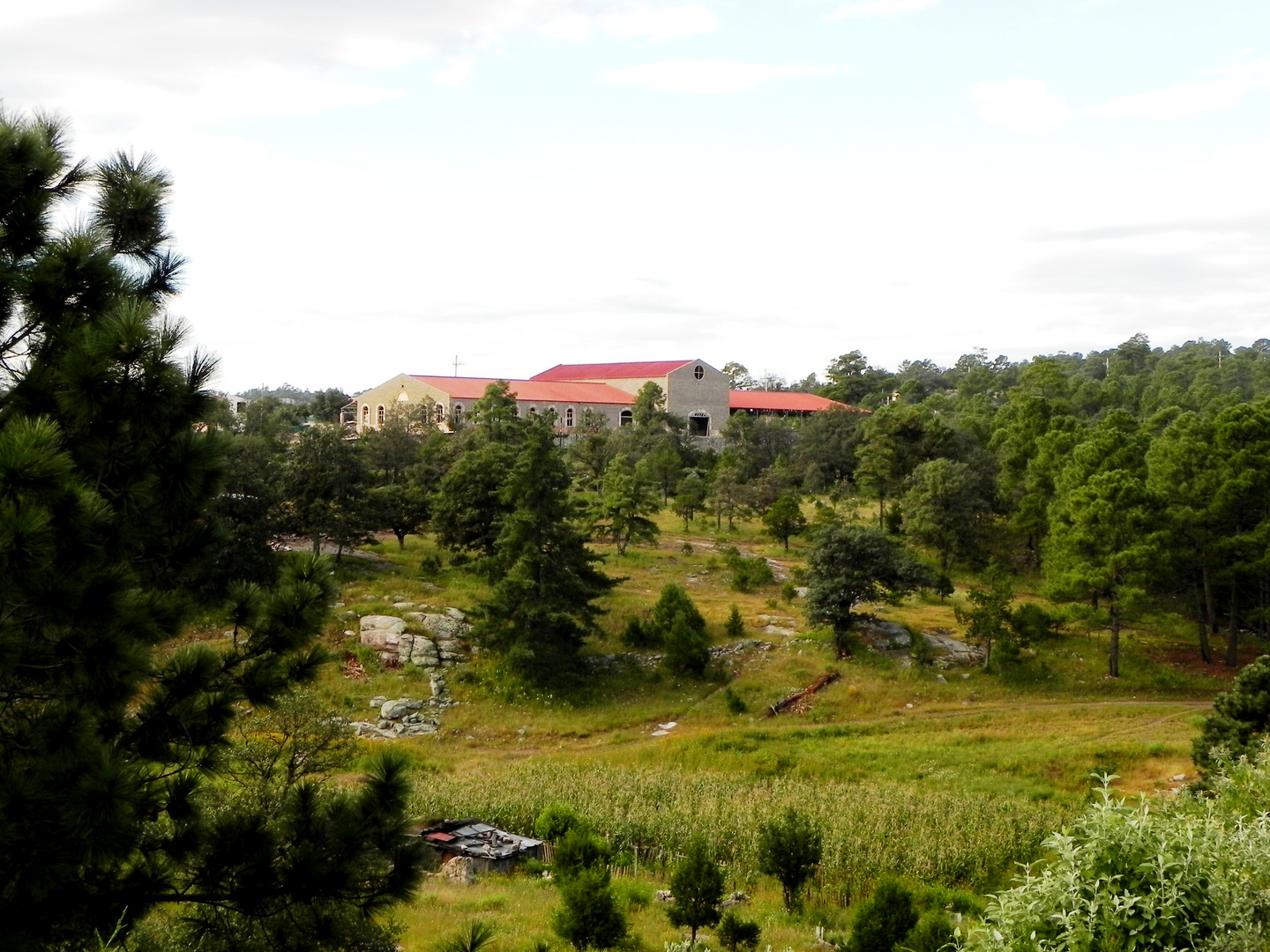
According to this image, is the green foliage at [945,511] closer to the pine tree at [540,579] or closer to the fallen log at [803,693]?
the fallen log at [803,693]

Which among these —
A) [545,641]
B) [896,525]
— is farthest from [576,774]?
[896,525]

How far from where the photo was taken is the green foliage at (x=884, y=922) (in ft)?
30.4

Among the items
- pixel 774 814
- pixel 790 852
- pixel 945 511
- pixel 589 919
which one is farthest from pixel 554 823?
pixel 945 511

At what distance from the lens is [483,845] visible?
1445 centimetres

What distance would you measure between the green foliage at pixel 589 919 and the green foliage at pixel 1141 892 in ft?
18.2

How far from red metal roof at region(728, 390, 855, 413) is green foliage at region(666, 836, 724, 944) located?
68300mm

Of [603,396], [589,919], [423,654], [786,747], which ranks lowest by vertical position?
[786,747]

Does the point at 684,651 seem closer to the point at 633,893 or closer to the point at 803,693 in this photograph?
the point at 803,693

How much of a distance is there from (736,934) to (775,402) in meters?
73.2

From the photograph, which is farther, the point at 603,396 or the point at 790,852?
the point at 603,396

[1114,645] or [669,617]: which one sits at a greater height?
[669,617]

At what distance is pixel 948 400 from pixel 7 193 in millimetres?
81663

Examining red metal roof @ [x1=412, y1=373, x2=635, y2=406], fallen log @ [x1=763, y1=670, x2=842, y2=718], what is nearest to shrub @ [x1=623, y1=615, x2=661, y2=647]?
fallen log @ [x1=763, y1=670, x2=842, y2=718]

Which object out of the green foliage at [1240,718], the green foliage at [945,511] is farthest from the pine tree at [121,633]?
the green foliage at [945,511]
